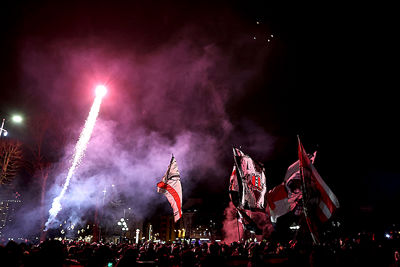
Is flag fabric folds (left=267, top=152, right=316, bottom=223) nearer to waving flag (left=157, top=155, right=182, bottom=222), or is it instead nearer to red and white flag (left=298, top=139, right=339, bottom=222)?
red and white flag (left=298, top=139, right=339, bottom=222)

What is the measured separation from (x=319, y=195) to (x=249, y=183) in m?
5.50

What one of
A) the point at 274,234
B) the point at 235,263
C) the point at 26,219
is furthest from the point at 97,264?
the point at 26,219

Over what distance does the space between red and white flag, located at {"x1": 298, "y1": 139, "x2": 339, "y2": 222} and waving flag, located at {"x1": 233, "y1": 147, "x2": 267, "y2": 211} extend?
5.00 m

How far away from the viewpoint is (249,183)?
46.0ft

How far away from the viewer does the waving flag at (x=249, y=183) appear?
13578 millimetres

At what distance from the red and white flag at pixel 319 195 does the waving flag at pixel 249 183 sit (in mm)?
5001

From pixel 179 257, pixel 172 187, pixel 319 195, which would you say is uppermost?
pixel 172 187

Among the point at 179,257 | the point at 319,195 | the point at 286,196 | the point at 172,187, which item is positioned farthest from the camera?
the point at 172,187

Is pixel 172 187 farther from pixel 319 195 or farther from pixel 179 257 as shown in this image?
pixel 319 195

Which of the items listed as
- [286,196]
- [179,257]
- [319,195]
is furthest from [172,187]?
[319,195]

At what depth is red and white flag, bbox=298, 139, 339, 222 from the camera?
8.48 metres

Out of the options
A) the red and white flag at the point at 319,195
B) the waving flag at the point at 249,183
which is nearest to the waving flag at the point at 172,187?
the waving flag at the point at 249,183

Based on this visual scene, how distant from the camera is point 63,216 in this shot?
140 ft

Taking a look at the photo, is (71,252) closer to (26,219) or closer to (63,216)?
(26,219)
